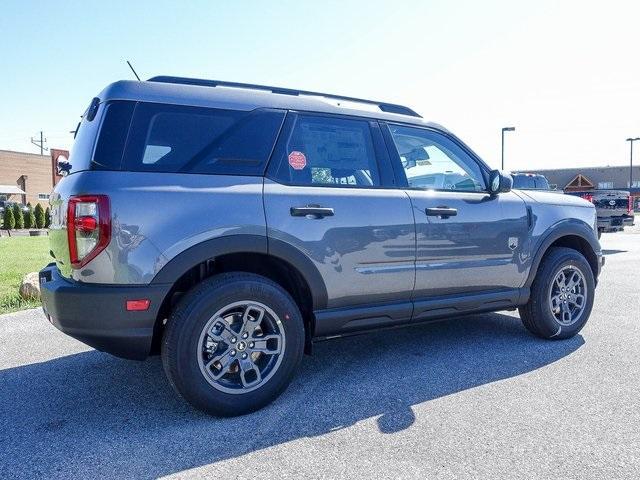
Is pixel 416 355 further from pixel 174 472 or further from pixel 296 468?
pixel 174 472

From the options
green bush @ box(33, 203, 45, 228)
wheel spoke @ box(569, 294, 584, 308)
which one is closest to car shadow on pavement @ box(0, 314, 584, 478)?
wheel spoke @ box(569, 294, 584, 308)

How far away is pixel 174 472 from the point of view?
238cm

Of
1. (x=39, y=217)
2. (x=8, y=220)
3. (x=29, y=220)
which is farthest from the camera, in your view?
(x=39, y=217)

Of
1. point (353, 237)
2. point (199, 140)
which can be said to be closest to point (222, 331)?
point (353, 237)

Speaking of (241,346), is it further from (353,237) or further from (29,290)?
(29,290)

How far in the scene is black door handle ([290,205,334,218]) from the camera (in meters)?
3.09

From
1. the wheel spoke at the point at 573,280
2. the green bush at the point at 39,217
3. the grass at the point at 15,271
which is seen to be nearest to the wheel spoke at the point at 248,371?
the wheel spoke at the point at 573,280

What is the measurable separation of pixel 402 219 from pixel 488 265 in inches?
39.4

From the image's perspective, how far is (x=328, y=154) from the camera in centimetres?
343

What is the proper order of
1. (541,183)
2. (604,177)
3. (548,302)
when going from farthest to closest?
1. (604,177)
2. (541,183)
3. (548,302)

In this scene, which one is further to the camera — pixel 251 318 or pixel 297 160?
pixel 297 160

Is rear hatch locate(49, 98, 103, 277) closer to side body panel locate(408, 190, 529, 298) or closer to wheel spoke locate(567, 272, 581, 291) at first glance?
side body panel locate(408, 190, 529, 298)

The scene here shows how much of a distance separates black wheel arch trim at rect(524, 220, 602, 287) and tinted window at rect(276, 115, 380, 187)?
178cm

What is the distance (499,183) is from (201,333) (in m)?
2.70
